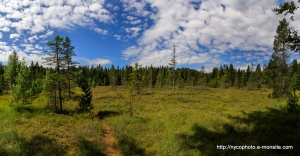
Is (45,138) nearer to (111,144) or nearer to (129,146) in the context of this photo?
(111,144)

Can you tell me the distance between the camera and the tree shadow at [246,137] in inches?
373

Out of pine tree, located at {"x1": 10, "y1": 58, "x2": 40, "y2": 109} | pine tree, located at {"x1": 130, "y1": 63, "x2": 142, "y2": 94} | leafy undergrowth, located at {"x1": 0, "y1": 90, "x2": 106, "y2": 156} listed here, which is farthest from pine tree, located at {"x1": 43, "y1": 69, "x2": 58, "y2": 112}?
pine tree, located at {"x1": 130, "y1": 63, "x2": 142, "y2": 94}

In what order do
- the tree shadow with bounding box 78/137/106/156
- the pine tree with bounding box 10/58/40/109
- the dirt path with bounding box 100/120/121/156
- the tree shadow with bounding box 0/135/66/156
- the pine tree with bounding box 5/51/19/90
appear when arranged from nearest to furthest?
the tree shadow with bounding box 0/135/66/156 < the tree shadow with bounding box 78/137/106/156 < the dirt path with bounding box 100/120/121/156 < the pine tree with bounding box 10/58/40/109 < the pine tree with bounding box 5/51/19/90

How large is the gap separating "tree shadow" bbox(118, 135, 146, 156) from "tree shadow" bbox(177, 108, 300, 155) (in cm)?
310

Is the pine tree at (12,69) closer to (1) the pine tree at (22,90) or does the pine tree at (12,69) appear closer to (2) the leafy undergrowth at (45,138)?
(1) the pine tree at (22,90)

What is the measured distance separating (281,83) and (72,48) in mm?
46823

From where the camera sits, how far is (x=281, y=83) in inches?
1464

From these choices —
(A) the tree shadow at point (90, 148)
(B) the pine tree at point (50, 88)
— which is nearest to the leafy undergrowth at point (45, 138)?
(A) the tree shadow at point (90, 148)

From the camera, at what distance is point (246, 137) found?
11352mm

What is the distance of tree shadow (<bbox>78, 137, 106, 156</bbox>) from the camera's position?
12039mm

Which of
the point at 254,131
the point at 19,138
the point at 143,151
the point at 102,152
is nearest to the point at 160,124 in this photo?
the point at 143,151

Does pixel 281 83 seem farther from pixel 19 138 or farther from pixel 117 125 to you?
pixel 19 138

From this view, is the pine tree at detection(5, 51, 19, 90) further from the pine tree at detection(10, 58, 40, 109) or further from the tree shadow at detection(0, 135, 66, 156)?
the tree shadow at detection(0, 135, 66, 156)

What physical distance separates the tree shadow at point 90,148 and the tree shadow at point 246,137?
5932 millimetres
